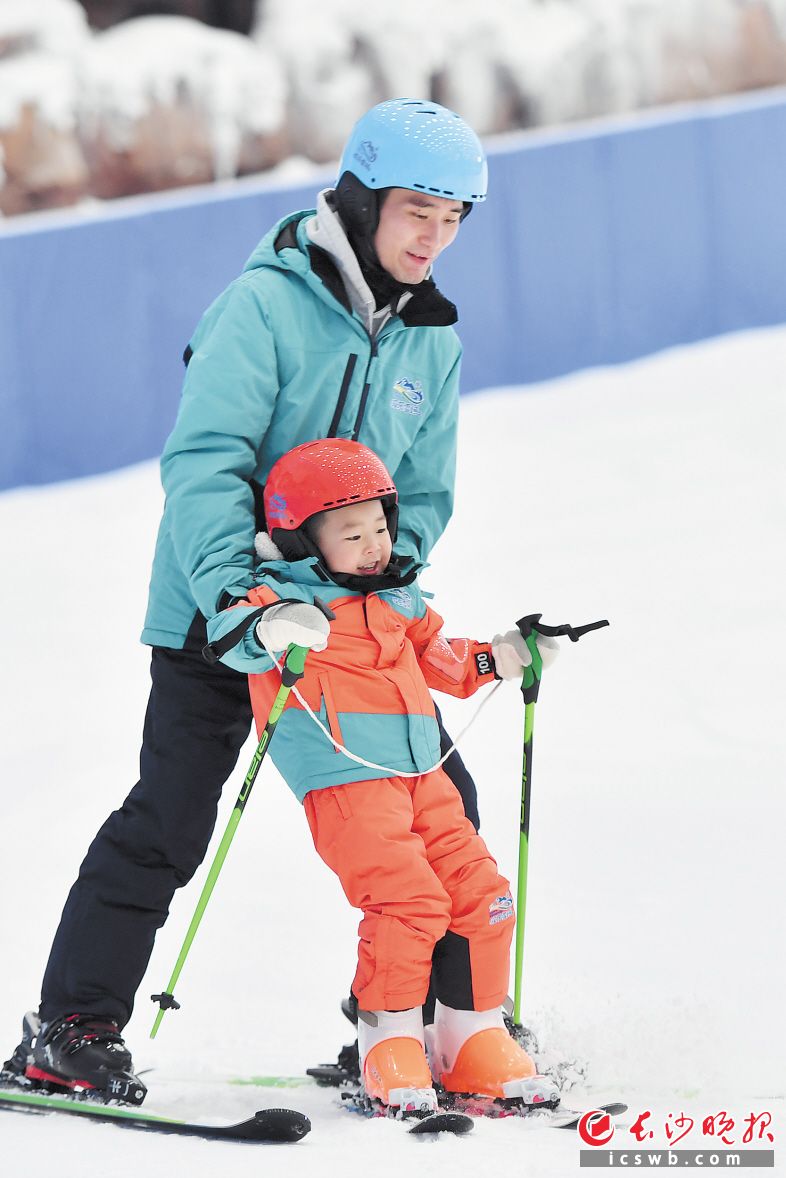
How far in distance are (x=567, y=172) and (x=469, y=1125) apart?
7348mm

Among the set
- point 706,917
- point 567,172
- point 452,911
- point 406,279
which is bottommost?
point 706,917

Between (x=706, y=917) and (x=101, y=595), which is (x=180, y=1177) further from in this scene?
(x=101, y=595)

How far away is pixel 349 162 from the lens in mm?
3131

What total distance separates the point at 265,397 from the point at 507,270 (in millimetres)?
6150

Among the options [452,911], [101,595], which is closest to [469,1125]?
[452,911]

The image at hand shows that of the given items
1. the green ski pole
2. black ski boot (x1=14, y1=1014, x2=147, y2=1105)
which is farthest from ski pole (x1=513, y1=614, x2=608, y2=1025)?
black ski boot (x1=14, y1=1014, x2=147, y2=1105)

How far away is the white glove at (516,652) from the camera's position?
3.24 metres

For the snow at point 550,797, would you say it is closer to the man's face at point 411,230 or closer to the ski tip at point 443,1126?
the ski tip at point 443,1126

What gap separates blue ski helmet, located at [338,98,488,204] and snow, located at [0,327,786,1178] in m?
1.61

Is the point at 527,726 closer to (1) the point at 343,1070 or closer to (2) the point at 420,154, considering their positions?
(1) the point at 343,1070

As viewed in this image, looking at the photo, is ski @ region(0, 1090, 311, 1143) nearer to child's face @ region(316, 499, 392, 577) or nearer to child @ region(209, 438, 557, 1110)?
child @ region(209, 438, 557, 1110)

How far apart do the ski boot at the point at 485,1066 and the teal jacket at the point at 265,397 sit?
852 millimetres

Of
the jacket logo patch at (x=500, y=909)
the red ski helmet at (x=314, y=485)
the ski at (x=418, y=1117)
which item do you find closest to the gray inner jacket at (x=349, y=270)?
the red ski helmet at (x=314, y=485)

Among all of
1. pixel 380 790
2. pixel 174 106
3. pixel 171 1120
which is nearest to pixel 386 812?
pixel 380 790
